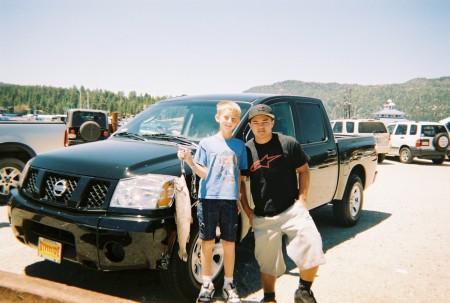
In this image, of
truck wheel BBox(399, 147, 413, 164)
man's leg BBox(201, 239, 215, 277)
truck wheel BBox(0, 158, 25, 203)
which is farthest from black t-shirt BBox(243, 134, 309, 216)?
truck wheel BBox(399, 147, 413, 164)

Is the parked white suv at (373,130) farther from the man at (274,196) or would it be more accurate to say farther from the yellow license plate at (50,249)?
the yellow license plate at (50,249)

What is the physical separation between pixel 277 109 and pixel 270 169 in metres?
1.63

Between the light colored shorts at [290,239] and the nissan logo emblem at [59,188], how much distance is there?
1.62 metres

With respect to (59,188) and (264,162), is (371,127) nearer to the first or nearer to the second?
(264,162)

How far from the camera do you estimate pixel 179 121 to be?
4.26m

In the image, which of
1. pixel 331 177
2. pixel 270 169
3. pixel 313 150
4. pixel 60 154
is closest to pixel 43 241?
pixel 60 154

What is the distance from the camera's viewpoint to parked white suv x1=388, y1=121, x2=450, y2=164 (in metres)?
16.3

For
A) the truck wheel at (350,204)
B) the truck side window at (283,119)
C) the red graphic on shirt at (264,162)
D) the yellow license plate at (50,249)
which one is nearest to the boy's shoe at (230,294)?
the red graphic on shirt at (264,162)

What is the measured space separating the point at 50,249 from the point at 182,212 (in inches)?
46.9

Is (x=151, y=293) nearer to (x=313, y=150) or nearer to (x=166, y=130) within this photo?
(x=166, y=130)

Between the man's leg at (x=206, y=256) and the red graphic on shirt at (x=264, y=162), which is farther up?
the red graphic on shirt at (x=264, y=162)

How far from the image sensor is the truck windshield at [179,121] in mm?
3881

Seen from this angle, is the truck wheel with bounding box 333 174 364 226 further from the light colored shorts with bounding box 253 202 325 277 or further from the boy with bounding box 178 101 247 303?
A: the boy with bounding box 178 101 247 303

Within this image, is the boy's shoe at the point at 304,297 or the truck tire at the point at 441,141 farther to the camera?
the truck tire at the point at 441,141
